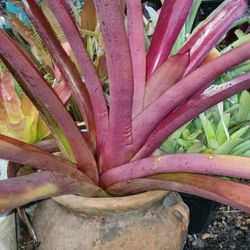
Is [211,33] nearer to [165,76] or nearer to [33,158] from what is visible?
[165,76]

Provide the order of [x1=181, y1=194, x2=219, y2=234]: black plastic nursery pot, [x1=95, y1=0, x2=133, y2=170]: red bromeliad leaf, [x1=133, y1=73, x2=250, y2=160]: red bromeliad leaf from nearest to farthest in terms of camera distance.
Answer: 1. [x1=95, y1=0, x2=133, y2=170]: red bromeliad leaf
2. [x1=133, y1=73, x2=250, y2=160]: red bromeliad leaf
3. [x1=181, y1=194, x2=219, y2=234]: black plastic nursery pot

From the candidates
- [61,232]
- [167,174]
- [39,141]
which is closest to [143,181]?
[167,174]

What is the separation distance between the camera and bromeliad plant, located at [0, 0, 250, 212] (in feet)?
2.14

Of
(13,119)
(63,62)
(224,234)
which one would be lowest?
(224,234)

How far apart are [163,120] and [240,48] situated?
0.51 ft

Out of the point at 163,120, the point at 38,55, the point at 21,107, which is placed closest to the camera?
the point at 163,120

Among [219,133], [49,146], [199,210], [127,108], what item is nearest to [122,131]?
[127,108]

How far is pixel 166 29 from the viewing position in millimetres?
771

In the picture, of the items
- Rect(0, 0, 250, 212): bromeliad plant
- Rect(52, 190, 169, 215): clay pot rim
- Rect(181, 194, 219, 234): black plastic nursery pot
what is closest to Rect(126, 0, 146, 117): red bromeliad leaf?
Rect(0, 0, 250, 212): bromeliad plant

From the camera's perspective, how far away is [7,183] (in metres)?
0.66

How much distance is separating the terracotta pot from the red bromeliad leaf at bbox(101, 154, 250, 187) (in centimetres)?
4

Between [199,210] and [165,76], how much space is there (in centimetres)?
48

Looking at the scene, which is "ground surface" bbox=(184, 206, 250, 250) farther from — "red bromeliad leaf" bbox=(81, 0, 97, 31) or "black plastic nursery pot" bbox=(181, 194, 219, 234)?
"red bromeliad leaf" bbox=(81, 0, 97, 31)

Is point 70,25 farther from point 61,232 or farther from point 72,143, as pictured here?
point 61,232
